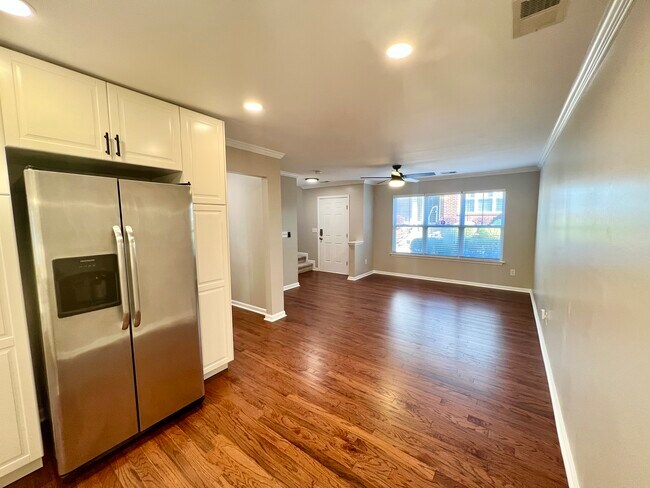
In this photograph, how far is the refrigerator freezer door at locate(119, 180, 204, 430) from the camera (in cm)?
177

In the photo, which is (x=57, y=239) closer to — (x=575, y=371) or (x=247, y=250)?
(x=247, y=250)

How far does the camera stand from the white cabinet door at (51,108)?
1432 mm

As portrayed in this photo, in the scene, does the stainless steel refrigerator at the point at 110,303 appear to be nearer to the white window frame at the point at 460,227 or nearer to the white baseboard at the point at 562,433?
the white baseboard at the point at 562,433

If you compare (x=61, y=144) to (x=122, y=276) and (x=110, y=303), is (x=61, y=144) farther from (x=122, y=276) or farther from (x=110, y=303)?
(x=110, y=303)

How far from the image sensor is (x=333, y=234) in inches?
289

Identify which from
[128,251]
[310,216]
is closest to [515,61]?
[128,251]

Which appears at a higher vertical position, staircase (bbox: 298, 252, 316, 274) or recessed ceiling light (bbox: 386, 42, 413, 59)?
recessed ceiling light (bbox: 386, 42, 413, 59)

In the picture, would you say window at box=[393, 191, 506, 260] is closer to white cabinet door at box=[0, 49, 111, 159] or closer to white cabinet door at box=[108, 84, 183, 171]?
white cabinet door at box=[108, 84, 183, 171]

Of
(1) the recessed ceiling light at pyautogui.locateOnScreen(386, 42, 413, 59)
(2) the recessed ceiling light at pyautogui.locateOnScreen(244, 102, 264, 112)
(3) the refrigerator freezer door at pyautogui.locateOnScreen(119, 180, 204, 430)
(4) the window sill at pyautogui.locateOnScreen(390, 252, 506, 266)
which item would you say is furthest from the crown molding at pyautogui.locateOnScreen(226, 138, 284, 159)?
(4) the window sill at pyautogui.locateOnScreen(390, 252, 506, 266)

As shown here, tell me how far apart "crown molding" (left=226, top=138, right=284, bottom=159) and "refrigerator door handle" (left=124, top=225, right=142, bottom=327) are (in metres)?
1.79

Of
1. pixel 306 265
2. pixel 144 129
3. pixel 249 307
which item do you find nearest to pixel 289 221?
pixel 249 307

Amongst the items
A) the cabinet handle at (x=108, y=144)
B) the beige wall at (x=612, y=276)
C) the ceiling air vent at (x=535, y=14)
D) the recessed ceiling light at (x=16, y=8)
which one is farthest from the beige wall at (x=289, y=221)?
the ceiling air vent at (x=535, y=14)

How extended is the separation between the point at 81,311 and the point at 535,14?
2.81 meters

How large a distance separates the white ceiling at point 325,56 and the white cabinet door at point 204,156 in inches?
4.6
